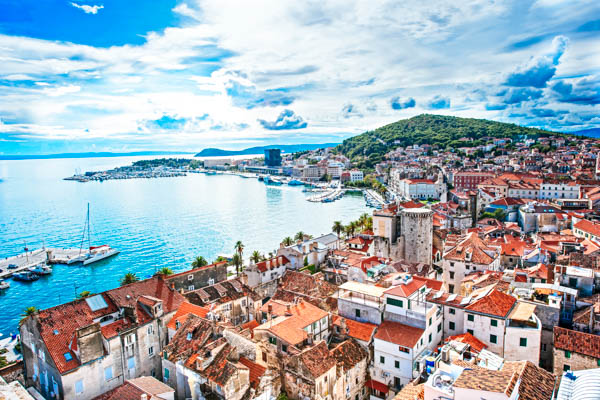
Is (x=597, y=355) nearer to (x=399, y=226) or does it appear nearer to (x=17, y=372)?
(x=399, y=226)

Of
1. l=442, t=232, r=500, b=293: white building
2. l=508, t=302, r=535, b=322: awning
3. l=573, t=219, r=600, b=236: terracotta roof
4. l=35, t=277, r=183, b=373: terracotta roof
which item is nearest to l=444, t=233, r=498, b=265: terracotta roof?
l=442, t=232, r=500, b=293: white building

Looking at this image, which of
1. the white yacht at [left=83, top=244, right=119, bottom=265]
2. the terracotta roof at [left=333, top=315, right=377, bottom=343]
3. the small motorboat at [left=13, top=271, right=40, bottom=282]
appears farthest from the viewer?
the white yacht at [left=83, top=244, right=119, bottom=265]

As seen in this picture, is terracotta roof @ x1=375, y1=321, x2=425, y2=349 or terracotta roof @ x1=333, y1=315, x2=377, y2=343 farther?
terracotta roof @ x1=333, y1=315, x2=377, y2=343

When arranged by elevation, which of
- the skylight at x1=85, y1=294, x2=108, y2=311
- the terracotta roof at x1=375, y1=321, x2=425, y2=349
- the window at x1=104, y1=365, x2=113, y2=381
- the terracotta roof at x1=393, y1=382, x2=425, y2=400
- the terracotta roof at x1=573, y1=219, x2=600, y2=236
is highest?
the skylight at x1=85, y1=294, x2=108, y2=311

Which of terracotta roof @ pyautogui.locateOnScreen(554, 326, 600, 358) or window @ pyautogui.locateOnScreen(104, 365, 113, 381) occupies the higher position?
terracotta roof @ pyautogui.locateOnScreen(554, 326, 600, 358)

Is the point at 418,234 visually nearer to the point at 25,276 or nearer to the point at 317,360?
the point at 317,360

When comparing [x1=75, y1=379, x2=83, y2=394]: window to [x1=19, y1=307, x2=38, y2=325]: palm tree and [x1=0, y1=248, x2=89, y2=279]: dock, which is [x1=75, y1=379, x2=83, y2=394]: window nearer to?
[x1=19, y1=307, x2=38, y2=325]: palm tree
